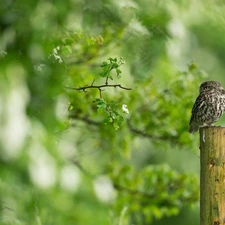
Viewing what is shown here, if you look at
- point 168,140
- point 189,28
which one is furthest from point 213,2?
point 168,140

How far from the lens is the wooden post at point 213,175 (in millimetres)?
3437

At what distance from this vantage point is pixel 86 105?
6.38m

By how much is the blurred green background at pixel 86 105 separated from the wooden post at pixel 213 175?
0.50 metres

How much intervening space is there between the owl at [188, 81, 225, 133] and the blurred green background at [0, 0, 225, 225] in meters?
0.54

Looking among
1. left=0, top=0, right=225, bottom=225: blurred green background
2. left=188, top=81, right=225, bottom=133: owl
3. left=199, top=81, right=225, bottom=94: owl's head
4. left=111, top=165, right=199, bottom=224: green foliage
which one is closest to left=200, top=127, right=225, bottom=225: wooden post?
left=0, top=0, right=225, bottom=225: blurred green background

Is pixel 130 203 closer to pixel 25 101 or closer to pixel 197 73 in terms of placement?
pixel 197 73

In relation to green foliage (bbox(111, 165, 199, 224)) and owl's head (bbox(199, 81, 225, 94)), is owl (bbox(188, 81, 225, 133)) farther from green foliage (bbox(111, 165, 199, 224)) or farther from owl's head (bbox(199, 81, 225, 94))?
green foliage (bbox(111, 165, 199, 224))

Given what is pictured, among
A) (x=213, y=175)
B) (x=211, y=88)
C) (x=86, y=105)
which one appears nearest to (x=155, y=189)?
(x=86, y=105)

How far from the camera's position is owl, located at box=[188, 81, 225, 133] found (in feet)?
18.2

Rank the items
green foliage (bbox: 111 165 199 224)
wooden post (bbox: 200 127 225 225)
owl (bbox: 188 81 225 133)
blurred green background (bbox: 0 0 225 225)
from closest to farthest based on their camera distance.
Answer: blurred green background (bbox: 0 0 225 225), wooden post (bbox: 200 127 225 225), owl (bbox: 188 81 225 133), green foliage (bbox: 111 165 199 224)

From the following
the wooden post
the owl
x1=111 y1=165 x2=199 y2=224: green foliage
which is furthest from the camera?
x1=111 y1=165 x2=199 y2=224: green foliage

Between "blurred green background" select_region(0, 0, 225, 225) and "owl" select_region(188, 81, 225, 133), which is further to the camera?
"owl" select_region(188, 81, 225, 133)

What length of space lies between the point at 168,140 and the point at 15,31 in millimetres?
5679

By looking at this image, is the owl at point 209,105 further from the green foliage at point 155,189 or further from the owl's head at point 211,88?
the green foliage at point 155,189
